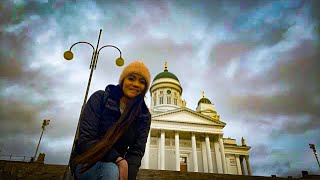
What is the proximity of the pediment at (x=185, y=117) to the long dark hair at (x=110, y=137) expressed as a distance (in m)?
29.7

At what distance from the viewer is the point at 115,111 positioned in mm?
2361

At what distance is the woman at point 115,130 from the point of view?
1.99 m

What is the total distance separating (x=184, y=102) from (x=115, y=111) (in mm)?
43646

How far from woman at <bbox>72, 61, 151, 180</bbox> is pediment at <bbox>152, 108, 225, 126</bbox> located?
96.9 feet

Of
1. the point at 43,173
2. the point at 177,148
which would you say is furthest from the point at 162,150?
the point at 43,173

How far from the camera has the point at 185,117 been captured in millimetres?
33469

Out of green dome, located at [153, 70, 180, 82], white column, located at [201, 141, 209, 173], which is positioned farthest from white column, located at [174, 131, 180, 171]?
green dome, located at [153, 70, 180, 82]

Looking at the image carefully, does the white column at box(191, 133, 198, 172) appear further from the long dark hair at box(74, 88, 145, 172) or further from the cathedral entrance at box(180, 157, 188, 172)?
the long dark hair at box(74, 88, 145, 172)

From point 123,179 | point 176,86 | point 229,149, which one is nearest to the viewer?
point 123,179

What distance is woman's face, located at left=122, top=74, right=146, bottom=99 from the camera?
8.50 feet

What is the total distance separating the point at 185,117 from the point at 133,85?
31520mm

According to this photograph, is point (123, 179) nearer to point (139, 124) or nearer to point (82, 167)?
point (82, 167)

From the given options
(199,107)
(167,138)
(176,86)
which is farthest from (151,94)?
(167,138)

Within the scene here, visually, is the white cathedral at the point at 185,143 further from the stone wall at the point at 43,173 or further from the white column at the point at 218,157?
the stone wall at the point at 43,173
